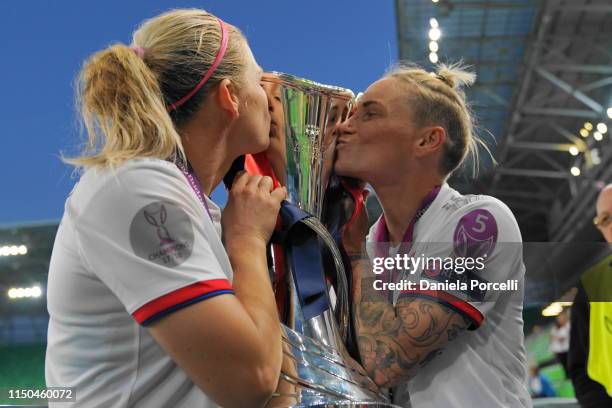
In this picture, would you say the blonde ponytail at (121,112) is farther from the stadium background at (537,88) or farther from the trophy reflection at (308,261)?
the stadium background at (537,88)

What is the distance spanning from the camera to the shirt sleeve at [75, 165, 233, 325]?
0.83 metres

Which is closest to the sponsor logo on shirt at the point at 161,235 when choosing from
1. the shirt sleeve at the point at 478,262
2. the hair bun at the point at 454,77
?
the shirt sleeve at the point at 478,262

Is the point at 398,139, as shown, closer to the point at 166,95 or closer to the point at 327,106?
the point at 327,106

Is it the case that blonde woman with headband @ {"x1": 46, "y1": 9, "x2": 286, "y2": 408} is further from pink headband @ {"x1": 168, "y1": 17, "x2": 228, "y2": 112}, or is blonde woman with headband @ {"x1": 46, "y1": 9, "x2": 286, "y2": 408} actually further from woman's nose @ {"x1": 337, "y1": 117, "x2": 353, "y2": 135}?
woman's nose @ {"x1": 337, "y1": 117, "x2": 353, "y2": 135}

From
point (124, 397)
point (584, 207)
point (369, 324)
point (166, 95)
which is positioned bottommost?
point (124, 397)

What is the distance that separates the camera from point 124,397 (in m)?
0.88

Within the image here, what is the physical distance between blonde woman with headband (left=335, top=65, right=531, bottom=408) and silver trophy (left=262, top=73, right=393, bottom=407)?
0.36 ft

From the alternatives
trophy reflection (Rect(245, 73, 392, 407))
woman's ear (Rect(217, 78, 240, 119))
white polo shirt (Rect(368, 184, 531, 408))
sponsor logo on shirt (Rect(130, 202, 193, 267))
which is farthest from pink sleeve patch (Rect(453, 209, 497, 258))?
sponsor logo on shirt (Rect(130, 202, 193, 267))

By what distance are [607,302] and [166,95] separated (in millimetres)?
920

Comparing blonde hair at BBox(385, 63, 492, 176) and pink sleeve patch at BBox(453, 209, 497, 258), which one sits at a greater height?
blonde hair at BBox(385, 63, 492, 176)

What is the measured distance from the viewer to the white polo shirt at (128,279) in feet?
2.75

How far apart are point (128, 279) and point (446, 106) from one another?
36.4 inches

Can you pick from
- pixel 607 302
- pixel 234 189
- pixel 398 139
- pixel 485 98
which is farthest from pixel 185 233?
pixel 485 98

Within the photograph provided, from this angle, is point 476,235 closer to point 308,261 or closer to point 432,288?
point 432,288
